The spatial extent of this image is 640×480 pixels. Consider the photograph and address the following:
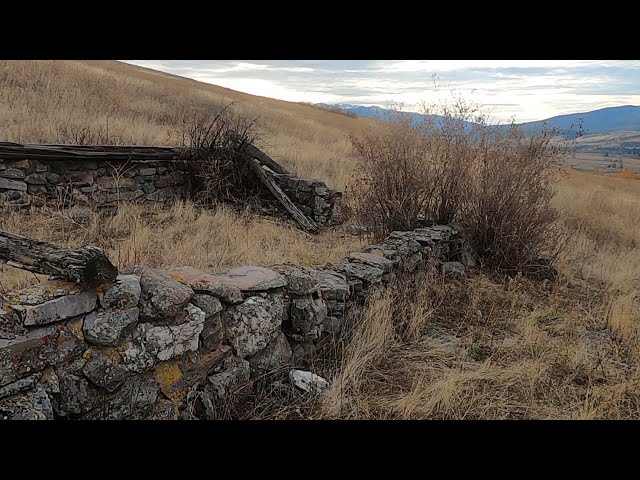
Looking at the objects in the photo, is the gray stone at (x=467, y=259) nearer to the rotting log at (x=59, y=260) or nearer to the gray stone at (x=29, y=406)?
the rotting log at (x=59, y=260)

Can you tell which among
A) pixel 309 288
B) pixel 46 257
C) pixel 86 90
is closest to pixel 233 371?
pixel 309 288

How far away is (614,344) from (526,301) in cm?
111

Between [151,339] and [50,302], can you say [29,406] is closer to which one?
[50,302]

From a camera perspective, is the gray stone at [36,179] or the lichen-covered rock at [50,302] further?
the gray stone at [36,179]

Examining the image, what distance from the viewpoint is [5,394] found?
2.17 meters

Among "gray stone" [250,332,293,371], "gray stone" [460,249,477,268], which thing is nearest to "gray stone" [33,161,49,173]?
"gray stone" [250,332,293,371]

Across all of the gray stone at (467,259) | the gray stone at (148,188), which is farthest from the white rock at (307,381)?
the gray stone at (148,188)

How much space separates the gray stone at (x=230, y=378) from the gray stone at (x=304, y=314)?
0.56m

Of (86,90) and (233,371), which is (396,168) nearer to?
(233,371)

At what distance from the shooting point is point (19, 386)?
2.22m

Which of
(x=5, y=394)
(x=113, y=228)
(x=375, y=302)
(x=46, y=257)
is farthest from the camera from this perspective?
(x=113, y=228)

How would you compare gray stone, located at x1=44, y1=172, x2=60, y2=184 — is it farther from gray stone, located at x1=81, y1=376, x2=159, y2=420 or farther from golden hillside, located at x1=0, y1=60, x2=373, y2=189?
gray stone, located at x1=81, y1=376, x2=159, y2=420

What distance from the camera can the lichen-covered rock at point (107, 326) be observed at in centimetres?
248

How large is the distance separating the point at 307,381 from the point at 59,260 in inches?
68.5
